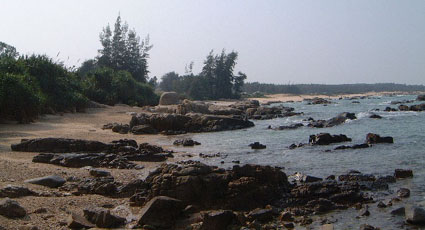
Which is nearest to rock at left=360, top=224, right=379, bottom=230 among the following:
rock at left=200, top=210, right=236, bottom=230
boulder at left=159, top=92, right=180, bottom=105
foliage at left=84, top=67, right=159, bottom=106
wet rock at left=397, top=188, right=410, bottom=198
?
rock at left=200, top=210, right=236, bottom=230

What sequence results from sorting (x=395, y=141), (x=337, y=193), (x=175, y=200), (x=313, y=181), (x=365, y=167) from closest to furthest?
1. (x=175, y=200)
2. (x=337, y=193)
3. (x=313, y=181)
4. (x=365, y=167)
5. (x=395, y=141)

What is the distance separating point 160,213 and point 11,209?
2381mm

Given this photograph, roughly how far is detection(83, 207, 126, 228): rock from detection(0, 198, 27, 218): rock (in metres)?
1.00

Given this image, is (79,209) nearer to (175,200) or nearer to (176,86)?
(175,200)

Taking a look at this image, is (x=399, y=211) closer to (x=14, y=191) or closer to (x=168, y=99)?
(x=14, y=191)

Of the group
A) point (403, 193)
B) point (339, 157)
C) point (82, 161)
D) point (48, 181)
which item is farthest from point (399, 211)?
point (82, 161)

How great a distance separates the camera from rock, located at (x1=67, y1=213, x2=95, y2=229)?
696 cm

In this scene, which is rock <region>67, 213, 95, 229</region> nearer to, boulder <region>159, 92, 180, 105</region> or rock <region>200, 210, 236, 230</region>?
rock <region>200, 210, 236, 230</region>

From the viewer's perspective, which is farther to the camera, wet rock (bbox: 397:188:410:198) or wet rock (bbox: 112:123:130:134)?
wet rock (bbox: 112:123:130:134)

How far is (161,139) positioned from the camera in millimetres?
22156

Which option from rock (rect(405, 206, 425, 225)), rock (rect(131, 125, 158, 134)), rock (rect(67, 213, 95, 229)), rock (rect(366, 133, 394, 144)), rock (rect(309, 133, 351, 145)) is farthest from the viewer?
rock (rect(131, 125, 158, 134))

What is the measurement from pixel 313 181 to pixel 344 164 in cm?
369

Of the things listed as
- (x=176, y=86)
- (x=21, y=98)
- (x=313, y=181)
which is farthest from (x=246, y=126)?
(x=176, y=86)

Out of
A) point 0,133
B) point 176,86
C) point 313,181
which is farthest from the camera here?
point 176,86
